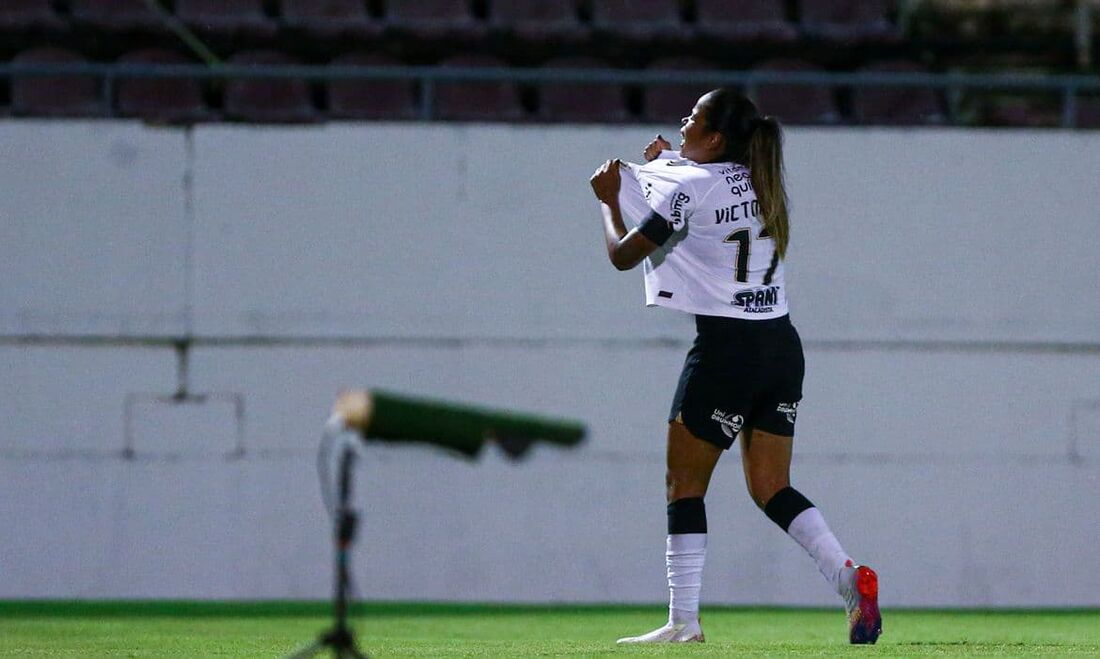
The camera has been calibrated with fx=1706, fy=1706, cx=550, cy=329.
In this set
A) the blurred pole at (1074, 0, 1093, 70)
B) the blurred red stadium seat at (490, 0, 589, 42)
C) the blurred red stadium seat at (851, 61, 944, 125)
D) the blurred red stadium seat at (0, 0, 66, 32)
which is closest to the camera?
the blurred red stadium seat at (851, 61, 944, 125)

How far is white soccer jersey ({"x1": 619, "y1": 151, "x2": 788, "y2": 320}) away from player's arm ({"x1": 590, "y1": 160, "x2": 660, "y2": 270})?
7 centimetres

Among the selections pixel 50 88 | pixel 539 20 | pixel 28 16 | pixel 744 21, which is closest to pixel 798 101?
pixel 744 21

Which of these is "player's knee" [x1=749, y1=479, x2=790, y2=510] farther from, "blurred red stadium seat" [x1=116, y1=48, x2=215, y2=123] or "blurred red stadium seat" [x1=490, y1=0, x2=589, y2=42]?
"blurred red stadium seat" [x1=490, y1=0, x2=589, y2=42]

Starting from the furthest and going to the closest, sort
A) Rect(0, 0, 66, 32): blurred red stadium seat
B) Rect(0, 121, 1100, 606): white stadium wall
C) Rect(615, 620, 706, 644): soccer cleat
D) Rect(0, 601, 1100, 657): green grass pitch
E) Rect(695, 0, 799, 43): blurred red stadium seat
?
Rect(695, 0, 799, 43): blurred red stadium seat → Rect(0, 0, 66, 32): blurred red stadium seat → Rect(0, 121, 1100, 606): white stadium wall → Rect(615, 620, 706, 644): soccer cleat → Rect(0, 601, 1100, 657): green grass pitch

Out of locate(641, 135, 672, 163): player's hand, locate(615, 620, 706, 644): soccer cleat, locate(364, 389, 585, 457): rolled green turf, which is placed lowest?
locate(615, 620, 706, 644): soccer cleat

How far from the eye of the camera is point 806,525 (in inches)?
197

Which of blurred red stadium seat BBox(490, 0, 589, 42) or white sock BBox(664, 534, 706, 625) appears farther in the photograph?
blurred red stadium seat BBox(490, 0, 589, 42)

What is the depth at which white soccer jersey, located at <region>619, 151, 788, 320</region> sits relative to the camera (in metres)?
4.97

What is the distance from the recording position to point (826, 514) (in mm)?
8320

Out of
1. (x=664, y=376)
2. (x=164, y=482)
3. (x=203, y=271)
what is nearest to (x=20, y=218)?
(x=203, y=271)

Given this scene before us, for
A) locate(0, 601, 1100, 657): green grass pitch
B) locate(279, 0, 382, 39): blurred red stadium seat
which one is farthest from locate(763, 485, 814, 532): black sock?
locate(279, 0, 382, 39): blurred red stadium seat

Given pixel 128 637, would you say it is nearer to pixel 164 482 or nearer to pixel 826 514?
pixel 164 482

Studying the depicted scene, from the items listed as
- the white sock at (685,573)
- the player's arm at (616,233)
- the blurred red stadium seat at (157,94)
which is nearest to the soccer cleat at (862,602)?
the white sock at (685,573)

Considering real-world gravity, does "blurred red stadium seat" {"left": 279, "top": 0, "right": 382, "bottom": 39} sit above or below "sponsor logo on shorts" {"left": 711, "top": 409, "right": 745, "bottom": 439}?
above
